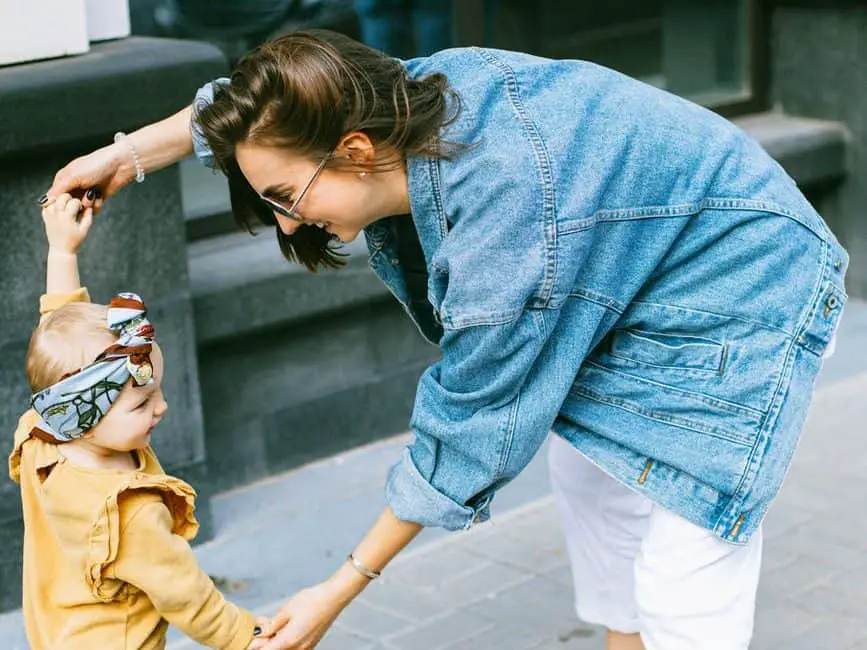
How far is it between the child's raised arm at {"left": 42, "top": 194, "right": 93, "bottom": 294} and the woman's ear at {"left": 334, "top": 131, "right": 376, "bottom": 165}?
2.16 feet

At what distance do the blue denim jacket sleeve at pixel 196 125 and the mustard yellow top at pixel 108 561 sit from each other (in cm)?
38

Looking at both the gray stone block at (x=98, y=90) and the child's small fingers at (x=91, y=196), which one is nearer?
the child's small fingers at (x=91, y=196)

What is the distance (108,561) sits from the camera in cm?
260

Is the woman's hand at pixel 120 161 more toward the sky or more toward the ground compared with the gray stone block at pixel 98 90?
more toward the sky

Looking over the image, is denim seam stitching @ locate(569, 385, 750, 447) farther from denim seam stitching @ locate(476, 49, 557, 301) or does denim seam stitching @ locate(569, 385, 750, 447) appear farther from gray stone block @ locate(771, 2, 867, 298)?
gray stone block @ locate(771, 2, 867, 298)

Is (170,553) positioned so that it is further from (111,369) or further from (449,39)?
(449,39)

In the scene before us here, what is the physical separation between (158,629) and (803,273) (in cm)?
139

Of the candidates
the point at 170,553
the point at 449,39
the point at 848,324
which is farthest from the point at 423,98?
the point at 848,324

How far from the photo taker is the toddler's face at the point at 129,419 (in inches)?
105

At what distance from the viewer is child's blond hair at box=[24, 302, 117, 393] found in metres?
2.62

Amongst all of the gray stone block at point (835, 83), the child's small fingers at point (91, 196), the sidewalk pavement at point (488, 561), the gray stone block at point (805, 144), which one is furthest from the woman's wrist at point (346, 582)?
the gray stone block at point (835, 83)

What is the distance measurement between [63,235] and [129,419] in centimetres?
40

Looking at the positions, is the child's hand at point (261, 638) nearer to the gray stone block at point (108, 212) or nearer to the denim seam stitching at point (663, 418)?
the denim seam stitching at point (663, 418)

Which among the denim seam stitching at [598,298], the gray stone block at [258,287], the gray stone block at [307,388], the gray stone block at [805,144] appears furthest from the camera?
the gray stone block at [805,144]
